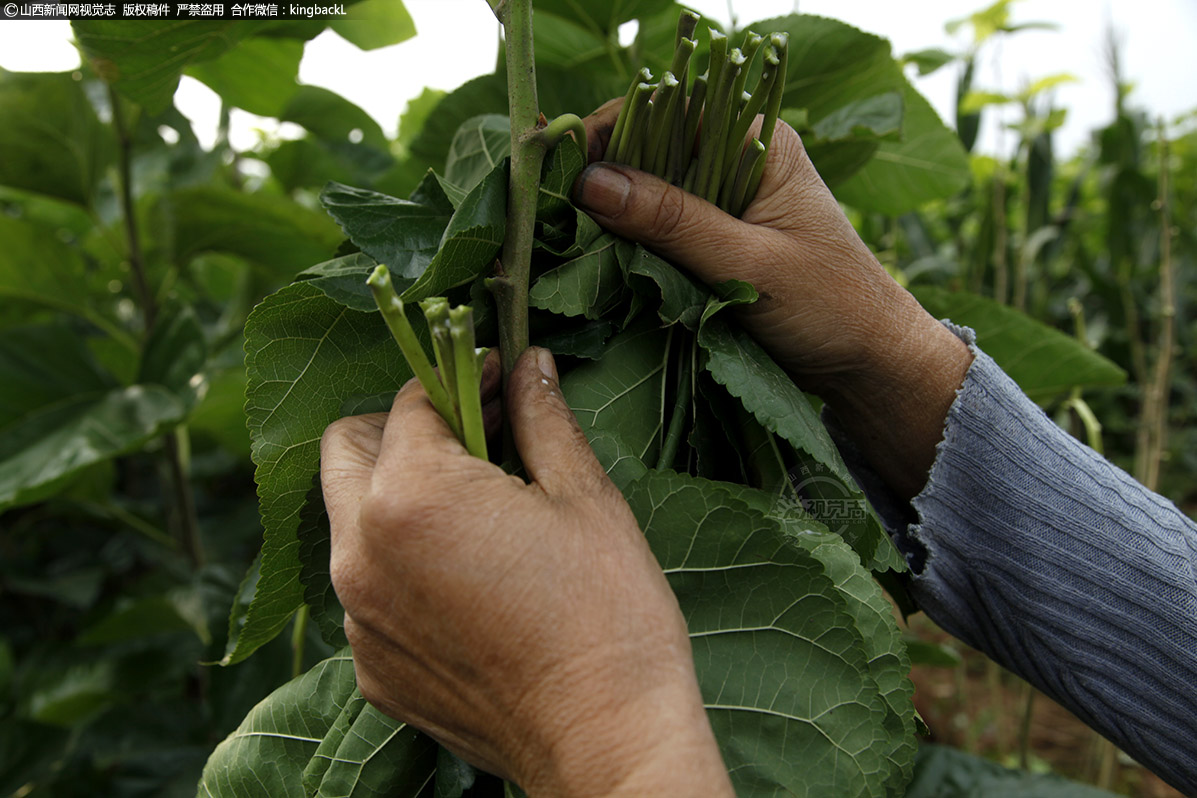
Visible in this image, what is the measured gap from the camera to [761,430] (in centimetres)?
78

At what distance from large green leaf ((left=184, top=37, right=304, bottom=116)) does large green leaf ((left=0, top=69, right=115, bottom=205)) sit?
26 centimetres

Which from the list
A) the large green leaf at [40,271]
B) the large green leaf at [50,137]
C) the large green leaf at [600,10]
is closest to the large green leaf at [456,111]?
the large green leaf at [600,10]

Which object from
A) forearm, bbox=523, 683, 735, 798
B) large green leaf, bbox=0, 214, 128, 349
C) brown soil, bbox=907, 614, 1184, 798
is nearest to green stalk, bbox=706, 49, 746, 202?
forearm, bbox=523, 683, 735, 798

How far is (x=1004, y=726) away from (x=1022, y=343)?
1.84 meters

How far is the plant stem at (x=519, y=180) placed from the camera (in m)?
0.69

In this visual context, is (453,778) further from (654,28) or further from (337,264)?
(654,28)

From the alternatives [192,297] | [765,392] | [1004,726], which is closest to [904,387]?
[765,392]

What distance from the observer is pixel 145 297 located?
5.35 ft

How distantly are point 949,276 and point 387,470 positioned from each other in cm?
261

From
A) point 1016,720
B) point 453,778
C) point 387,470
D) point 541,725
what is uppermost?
point 387,470

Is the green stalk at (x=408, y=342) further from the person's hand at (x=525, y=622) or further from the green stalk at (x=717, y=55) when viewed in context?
the green stalk at (x=717, y=55)

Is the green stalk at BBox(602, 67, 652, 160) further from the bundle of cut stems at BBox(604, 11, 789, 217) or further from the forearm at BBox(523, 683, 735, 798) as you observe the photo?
the forearm at BBox(523, 683, 735, 798)

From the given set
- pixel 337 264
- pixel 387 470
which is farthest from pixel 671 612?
pixel 337 264

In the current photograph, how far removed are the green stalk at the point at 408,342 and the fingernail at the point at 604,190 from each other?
0.77 ft
